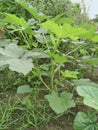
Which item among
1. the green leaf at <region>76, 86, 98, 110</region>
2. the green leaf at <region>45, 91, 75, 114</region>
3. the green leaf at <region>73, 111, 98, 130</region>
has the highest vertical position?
the green leaf at <region>76, 86, 98, 110</region>

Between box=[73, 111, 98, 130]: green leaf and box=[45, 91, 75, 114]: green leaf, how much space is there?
8cm

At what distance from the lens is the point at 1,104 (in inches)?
62.2

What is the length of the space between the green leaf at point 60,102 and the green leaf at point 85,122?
3.2 inches

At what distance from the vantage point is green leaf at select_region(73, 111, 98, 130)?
4.22 ft

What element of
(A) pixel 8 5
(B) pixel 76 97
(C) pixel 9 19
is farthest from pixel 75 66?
(A) pixel 8 5

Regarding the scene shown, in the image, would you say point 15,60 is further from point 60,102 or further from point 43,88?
point 43,88

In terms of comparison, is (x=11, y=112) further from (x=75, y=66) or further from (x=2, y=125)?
(x=75, y=66)

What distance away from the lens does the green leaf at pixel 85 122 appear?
129cm

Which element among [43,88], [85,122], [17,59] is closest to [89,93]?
[85,122]

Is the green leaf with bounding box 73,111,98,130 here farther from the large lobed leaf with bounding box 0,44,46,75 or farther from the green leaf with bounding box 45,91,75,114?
the large lobed leaf with bounding box 0,44,46,75

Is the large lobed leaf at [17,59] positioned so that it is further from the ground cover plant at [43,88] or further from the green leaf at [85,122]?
the green leaf at [85,122]

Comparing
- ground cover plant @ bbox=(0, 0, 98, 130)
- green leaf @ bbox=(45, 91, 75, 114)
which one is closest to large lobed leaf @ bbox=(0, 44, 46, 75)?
ground cover plant @ bbox=(0, 0, 98, 130)

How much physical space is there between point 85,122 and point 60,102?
153 mm

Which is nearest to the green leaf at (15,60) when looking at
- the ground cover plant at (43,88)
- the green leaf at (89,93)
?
the ground cover plant at (43,88)
